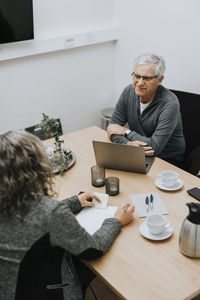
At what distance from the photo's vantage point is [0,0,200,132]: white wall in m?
3.07

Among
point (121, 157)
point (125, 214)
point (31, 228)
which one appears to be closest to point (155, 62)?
point (121, 157)

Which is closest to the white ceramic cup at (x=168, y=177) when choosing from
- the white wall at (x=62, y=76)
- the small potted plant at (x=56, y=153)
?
the small potted plant at (x=56, y=153)

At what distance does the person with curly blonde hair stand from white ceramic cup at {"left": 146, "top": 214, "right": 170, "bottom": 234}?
0.24 metres

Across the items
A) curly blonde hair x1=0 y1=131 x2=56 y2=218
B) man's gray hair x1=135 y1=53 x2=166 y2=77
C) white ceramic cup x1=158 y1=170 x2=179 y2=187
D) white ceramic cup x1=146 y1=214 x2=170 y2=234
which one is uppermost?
man's gray hair x1=135 y1=53 x2=166 y2=77

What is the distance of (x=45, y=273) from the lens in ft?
4.34

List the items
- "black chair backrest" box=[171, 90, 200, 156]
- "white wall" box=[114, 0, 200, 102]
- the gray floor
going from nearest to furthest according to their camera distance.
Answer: the gray floor, "black chair backrest" box=[171, 90, 200, 156], "white wall" box=[114, 0, 200, 102]

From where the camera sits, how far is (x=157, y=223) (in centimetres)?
151

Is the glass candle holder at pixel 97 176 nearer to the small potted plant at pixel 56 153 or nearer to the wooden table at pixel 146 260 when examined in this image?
the wooden table at pixel 146 260

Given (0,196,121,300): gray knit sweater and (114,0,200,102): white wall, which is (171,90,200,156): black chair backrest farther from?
(0,196,121,300): gray knit sweater

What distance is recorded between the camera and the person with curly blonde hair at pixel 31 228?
1.20 metres

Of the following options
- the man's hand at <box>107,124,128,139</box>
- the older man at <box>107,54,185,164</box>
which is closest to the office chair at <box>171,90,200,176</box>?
the older man at <box>107,54,185,164</box>

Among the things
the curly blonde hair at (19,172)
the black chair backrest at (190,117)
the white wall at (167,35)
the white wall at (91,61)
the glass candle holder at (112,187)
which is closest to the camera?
the curly blonde hair at (19,172)

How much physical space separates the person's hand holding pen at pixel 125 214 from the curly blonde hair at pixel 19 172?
17.4 inches

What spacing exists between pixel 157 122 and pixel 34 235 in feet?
4.58
